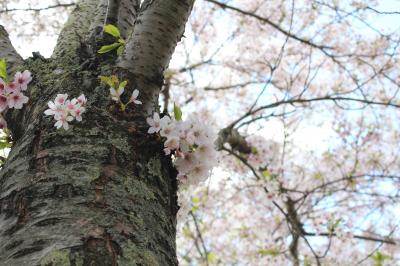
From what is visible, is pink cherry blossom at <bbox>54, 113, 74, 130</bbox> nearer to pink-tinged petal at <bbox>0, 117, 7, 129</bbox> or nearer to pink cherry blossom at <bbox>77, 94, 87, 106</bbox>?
pink cherry blossom at <bbox>77, 94, 87, 106</bbox>

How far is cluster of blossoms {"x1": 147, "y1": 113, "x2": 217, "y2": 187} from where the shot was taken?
51.8 inches

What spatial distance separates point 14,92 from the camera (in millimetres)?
1444

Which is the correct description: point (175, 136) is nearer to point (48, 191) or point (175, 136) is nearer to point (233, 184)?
point (48, 191)

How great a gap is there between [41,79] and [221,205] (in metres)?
6.66

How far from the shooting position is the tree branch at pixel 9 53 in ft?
5.50

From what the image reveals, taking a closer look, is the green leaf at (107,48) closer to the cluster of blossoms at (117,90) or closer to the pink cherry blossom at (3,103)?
the cluster of blossoms at (117,90)

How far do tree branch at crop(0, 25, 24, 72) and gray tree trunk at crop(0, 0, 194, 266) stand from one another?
1 cm

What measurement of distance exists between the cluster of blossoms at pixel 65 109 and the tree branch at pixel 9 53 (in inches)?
18.7

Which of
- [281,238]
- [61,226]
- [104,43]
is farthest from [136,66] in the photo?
[281,238]

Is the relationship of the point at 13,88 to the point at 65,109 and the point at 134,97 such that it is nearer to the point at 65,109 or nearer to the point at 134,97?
the point at 65,109

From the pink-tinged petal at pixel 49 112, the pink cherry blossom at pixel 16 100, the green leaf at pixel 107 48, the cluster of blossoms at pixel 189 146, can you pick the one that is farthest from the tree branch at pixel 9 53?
the cluster of blossoms at pixel 189 146

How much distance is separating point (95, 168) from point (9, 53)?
943 millimetres

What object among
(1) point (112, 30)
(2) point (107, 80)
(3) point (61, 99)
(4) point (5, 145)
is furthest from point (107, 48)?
(4) point (5, 145)

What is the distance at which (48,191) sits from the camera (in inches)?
41.9
